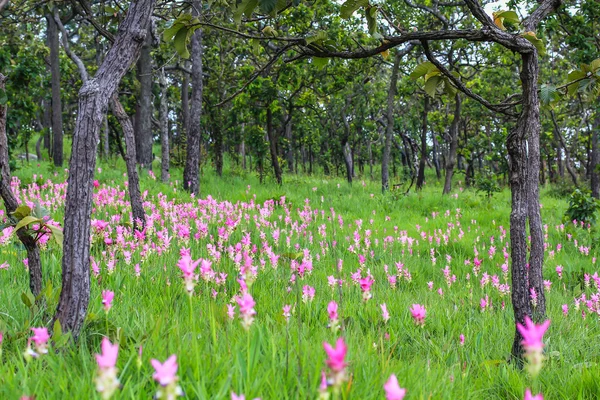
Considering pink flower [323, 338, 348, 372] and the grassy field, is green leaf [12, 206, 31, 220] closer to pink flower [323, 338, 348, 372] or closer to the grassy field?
the grassy field

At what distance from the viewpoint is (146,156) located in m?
15.1

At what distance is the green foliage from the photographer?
8.46m

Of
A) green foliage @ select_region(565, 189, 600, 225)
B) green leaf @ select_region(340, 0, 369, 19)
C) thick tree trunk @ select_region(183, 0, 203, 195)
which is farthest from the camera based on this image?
thick tree trunk @ select_region(183, 0, 203, 195)

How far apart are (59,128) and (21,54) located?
11.5ft

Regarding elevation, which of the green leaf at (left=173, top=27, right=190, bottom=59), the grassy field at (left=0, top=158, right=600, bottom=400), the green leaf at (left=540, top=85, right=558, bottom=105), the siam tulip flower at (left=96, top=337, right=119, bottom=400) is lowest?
the grassy field at (left=0, top=158, right=600, bottom=400)

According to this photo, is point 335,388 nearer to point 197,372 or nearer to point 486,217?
point 197,372

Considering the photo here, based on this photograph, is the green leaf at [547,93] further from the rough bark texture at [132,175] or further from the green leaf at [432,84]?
the rough bark texture at [132,175]

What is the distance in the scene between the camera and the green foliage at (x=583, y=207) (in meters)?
8.46

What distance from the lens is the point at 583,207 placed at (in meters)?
8.51

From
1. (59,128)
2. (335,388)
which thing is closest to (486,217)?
(335,388)

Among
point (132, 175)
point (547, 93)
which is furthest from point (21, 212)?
point (132, 175)

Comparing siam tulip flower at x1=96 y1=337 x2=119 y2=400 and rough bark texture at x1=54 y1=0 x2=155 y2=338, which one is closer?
siam tulip flower at x1=96 y1=337 x2=119 y2=400

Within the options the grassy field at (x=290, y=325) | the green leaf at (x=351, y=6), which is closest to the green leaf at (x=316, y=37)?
the green leaf at (x=351, y=6)

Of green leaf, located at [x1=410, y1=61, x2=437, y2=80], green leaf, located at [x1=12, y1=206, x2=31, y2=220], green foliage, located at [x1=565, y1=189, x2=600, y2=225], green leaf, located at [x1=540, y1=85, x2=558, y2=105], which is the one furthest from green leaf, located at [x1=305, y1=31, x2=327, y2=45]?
green foliage, located at [x1=565, y1=189, x2=600, y2=225]
